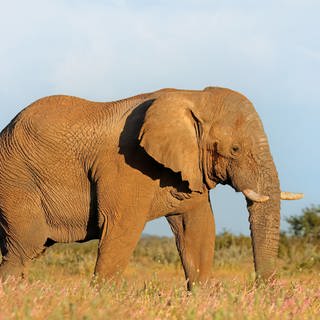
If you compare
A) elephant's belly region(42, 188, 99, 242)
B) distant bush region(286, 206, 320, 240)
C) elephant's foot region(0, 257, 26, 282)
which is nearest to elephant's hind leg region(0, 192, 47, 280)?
elephant's foot region(0, 257, 26, 282)

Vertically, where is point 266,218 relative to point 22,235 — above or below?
above

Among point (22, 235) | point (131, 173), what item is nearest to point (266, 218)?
point (131, 173)

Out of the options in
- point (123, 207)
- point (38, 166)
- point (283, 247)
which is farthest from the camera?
point (283, 247)

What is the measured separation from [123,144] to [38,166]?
3.97 feet

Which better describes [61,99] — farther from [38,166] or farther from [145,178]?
[145,178]

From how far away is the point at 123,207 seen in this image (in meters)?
10.6

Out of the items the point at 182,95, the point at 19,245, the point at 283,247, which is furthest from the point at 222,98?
the point at 283,247

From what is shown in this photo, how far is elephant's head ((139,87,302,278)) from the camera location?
10.6 metres

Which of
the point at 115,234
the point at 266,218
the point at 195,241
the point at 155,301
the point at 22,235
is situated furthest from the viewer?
the point at 195,241

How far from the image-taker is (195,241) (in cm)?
1170

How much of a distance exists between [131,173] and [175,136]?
0.64m

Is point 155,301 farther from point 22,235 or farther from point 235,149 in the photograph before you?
point 22,235

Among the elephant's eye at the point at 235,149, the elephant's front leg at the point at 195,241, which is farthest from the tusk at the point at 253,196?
the elephant's front leg at the point at 195,241

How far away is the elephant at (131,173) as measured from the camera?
34.9 ft
